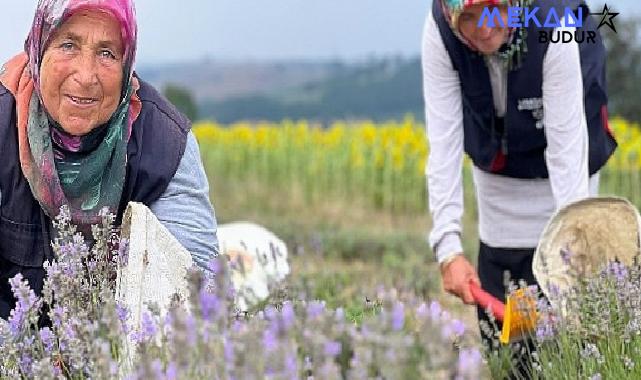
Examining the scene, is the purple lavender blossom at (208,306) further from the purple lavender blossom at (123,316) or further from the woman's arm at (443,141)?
the woman's arm at (443,141)

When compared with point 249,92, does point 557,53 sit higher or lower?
higher

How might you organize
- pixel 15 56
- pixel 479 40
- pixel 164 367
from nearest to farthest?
pixel 164 367
pixel 15 56
pixel 479 40

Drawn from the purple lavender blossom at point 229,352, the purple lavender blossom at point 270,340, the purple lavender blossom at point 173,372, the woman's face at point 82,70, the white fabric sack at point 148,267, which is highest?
the woman's face at point 82,70

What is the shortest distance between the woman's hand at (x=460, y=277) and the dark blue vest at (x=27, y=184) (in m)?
1.04

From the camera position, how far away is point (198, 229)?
265 centimetres

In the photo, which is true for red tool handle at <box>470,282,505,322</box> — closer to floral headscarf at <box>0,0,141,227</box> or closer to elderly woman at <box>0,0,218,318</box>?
elderly woman at <box>0,0,218,318</box>

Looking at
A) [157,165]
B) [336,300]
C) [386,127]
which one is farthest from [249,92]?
[157,165]

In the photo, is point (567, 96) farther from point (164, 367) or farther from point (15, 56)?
point (164, 367)

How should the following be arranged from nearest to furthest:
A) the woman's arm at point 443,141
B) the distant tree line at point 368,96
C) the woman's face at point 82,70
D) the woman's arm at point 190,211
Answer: the woman's face at point 82,70
the woman's arm at point 190,211
the woman's arm at point 443,141
the distant tree line at point 368,96

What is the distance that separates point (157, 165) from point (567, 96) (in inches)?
52.6

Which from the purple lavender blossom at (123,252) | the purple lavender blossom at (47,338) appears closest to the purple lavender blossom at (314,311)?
the purple lavender blossom at (47,338)

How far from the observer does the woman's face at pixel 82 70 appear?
251 centimetres

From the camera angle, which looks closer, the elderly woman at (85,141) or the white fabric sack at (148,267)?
the white fabric sack at (148,267)

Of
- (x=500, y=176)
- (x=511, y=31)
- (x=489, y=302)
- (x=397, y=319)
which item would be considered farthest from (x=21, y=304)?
(x=500, y=176)
